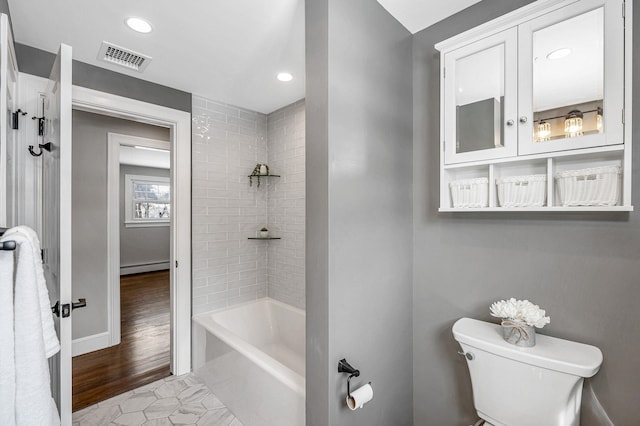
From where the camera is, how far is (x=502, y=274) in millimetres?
1498

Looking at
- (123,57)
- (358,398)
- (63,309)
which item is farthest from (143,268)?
(358,398)

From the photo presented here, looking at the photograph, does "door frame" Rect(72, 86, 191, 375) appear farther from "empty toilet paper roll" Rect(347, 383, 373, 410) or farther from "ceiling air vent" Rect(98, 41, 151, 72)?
"empty toilet paper roll" Rect(347, 383, 373, 410)

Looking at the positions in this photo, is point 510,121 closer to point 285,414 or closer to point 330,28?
point 330,28

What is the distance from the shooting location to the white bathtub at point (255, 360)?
1.67 metres

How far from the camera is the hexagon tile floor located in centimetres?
198

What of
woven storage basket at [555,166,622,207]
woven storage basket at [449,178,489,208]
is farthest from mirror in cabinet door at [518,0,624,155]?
woven storage basket at [449,178,489,208]

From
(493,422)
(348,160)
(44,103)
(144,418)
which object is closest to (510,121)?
(348,160)

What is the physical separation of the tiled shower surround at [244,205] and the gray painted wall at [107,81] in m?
0.19

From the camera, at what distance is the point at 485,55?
1.43 meters

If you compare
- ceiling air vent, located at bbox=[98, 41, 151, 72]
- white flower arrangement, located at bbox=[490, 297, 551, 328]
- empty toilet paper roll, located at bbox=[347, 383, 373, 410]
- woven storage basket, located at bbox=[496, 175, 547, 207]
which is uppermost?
ceiling air vent, located at bbox=[98, 41, 151, 72]

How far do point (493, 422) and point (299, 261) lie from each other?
1839 mm

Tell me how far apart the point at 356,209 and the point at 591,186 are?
947mm

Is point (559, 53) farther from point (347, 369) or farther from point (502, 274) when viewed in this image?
point (347, 369)

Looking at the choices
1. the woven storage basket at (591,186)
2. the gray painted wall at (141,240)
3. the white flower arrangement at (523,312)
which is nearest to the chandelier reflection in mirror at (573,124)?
the woven storage basket at (591,186)
